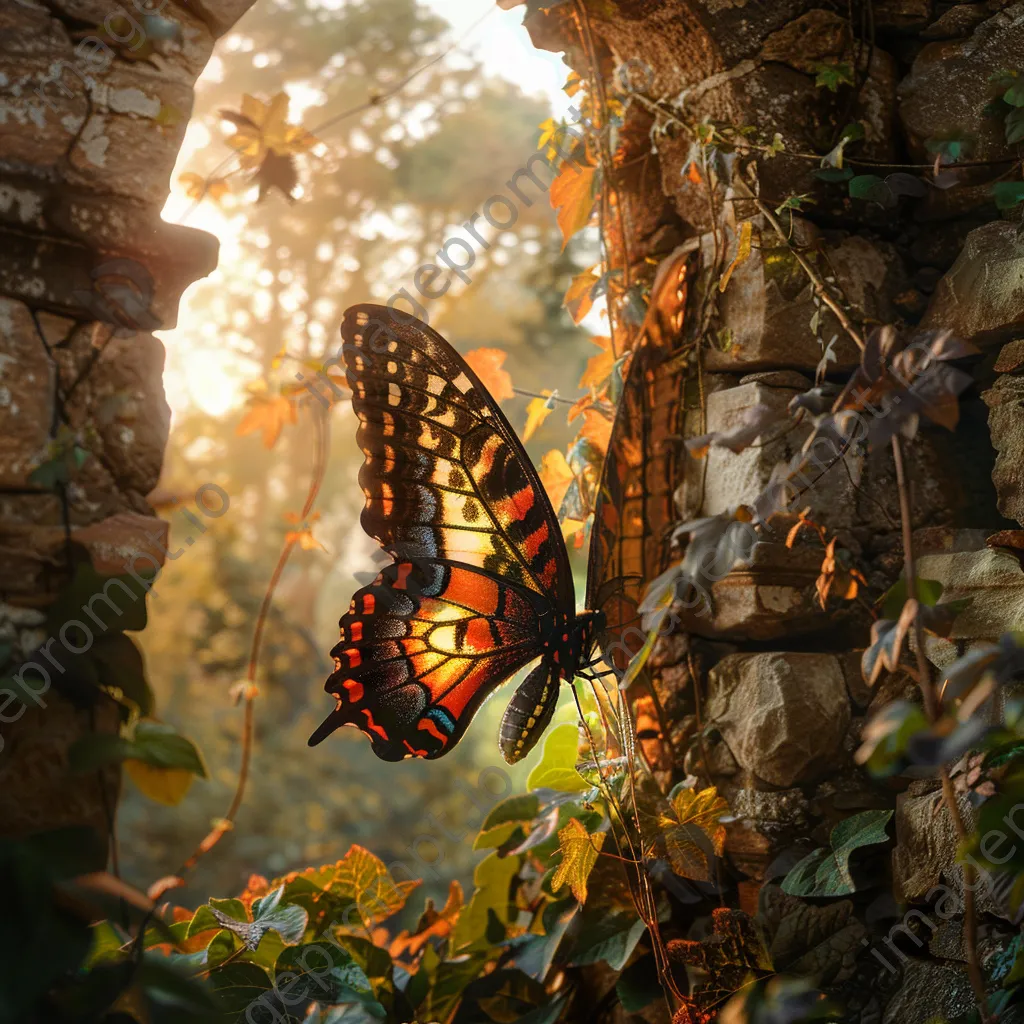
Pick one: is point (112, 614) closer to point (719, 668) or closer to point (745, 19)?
point (719, 668)

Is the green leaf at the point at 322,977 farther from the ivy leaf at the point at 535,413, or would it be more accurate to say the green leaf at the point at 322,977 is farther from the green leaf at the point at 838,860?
the ivy leaf at the point at 535,413

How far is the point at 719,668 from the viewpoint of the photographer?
144cm

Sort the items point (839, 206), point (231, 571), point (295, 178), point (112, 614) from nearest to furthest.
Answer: point (112, 614) → point (839, 206) → point (295, 178) → point (231, 571)

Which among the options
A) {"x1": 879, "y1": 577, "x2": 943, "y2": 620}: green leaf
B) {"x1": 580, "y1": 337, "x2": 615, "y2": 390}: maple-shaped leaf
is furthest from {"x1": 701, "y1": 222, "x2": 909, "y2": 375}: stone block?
{"x1": 879, "y1": 577, "x2": 943, "y2": 620}: green leaf

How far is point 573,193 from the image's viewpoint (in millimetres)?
1663

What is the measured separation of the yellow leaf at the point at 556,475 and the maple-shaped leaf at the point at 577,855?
0.62m

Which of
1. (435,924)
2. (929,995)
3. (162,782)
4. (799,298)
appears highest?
(799,298)

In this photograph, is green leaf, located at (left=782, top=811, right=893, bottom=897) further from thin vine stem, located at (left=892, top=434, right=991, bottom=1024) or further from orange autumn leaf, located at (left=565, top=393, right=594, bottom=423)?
orange autumn leaf, located at (left=565, top=393, right=594, bottom=423)

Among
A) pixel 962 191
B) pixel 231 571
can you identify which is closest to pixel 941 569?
pixel 962 191

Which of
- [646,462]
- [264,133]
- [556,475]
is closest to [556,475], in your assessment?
[556,475]

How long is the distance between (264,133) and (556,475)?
841mm

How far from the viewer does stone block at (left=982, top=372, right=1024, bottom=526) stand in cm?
121

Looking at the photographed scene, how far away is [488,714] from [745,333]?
6.00 metres

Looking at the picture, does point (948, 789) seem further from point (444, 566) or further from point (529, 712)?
point (444, 566)
